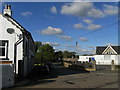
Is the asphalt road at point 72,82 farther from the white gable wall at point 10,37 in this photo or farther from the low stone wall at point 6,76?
the white gable wall at point 10,37

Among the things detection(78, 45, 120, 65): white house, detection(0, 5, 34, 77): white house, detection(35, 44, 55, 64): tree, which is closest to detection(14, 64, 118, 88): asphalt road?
detection(0, 5, 34, 77): white house

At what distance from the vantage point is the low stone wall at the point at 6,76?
1239 cm

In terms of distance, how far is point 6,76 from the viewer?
12680mm

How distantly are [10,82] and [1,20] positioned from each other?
23.0ft

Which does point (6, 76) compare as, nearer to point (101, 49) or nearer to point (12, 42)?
point (12, 42)

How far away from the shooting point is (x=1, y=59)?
16.3m

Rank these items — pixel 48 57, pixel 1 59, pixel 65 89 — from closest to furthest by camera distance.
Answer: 1. pixel 65 89
2. pixel 1 59
3. pixel 48 57

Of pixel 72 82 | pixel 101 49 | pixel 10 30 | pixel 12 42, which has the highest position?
pixel 10 30

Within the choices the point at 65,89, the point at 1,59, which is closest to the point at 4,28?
the point at 1,59

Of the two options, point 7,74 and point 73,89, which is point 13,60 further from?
point 73,89

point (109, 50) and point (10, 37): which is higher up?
point (10, 37)

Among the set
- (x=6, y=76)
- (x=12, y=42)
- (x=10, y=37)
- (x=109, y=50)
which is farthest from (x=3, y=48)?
(x=109, y=50)

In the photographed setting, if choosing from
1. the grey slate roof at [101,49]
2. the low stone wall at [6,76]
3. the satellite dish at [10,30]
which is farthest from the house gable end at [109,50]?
the low stone wall at [6,76]

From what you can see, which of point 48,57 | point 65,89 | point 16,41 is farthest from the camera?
point 48,57
